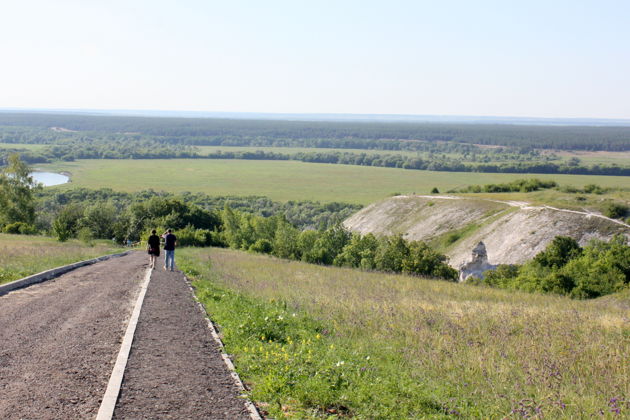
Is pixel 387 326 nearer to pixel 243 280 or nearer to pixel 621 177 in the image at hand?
pixel 243 280

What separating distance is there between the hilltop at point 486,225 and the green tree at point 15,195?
40355 mm

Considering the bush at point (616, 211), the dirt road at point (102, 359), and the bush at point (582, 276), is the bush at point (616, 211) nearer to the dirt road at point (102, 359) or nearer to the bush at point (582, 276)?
the bush at point (582, 276)

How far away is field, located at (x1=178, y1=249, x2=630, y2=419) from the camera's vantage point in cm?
792

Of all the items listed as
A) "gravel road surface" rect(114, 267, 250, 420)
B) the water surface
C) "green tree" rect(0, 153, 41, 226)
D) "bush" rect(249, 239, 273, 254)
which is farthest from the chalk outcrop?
the water surface

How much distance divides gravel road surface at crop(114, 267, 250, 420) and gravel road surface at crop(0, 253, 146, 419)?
437 mm

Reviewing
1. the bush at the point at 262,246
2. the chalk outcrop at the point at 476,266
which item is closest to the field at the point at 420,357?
the chalk outcrop at the point at 476,266

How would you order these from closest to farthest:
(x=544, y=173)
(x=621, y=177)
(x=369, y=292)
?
(x=369, y=292) → (x=621, y=177) → (x=544, y=173)

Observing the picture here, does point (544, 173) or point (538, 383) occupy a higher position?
point (538, 383)

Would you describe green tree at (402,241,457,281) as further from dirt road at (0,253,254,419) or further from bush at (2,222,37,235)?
bush at (2,222,37,235)

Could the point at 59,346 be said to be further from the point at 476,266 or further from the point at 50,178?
the point at 50,178

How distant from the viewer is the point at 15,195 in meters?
70.3

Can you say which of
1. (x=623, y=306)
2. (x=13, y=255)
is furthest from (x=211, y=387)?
(x=13, y=255)

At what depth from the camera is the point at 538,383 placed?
917 centimetres

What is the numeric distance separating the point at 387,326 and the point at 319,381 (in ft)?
17.1
